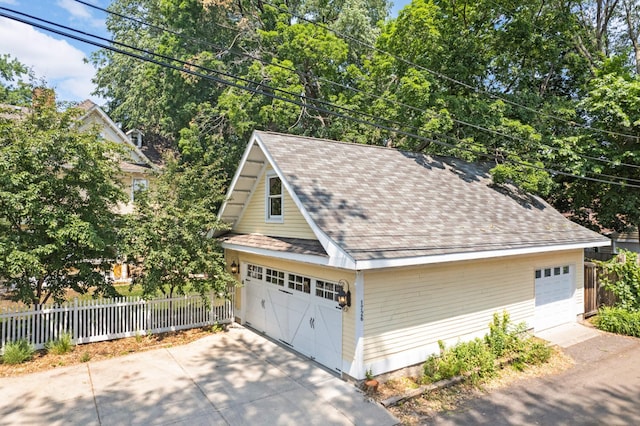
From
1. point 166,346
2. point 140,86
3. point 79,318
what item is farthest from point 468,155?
point 140,86

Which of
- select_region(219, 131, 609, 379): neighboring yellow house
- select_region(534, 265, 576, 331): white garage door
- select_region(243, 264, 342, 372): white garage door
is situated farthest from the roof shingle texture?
select_region(243, 264, 342, 372): white garage door

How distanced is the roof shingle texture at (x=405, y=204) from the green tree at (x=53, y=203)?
15.2 ft

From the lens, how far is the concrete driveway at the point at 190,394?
21.1 feet

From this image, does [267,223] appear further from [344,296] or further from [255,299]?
[344,296]

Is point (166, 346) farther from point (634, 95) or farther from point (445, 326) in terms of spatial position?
point (634, 95)

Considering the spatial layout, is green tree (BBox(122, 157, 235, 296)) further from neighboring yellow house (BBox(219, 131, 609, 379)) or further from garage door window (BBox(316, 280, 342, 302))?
garage door window (BBox(316, 280, 342, 302))

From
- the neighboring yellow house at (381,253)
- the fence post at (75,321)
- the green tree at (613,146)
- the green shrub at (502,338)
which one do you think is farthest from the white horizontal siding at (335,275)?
the green tree at (613,146)

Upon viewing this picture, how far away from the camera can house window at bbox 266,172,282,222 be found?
10.5 metres

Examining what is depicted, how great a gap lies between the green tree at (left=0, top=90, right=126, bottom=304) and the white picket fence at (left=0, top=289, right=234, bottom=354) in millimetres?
565

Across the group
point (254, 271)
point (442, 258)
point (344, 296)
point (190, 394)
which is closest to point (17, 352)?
point (190, 394)

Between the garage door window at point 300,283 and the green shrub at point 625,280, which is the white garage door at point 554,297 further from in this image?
the garage door window at point 300,283

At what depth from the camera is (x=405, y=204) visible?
9.84 m

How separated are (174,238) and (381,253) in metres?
6.25

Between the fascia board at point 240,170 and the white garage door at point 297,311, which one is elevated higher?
the fascia board at point 240,170
